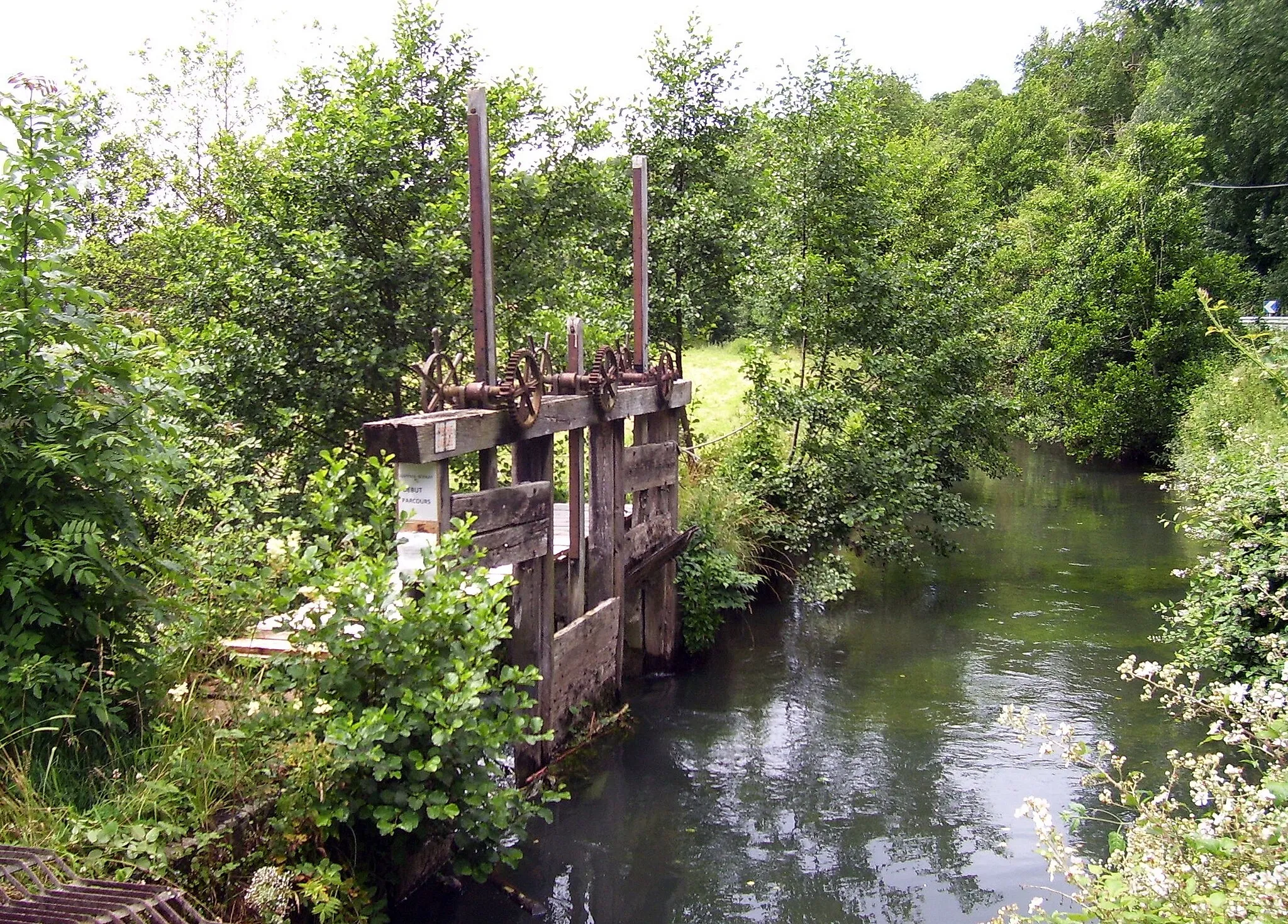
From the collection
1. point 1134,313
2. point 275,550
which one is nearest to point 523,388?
point 275,550

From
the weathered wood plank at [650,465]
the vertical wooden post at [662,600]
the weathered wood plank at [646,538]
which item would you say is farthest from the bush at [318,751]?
the vertical wooden post at [662,600]

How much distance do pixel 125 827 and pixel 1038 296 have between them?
27858 millimetres

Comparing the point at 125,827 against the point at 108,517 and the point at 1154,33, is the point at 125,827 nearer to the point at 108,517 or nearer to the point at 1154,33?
the point at 108,517

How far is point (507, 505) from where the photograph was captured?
6.65 meters

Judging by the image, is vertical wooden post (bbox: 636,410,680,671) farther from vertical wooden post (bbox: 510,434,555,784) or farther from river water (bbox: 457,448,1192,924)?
vertical wooden post (bbox: 510,434,555,784)

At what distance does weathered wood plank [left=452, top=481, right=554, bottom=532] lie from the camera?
20.5 feet

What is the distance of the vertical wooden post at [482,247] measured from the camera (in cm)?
663

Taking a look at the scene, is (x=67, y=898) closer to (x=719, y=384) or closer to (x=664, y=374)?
(x=664, y=374)

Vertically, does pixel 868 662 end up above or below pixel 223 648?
below

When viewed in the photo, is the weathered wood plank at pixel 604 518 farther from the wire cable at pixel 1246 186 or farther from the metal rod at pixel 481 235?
the wire cable at pixel 1246 186

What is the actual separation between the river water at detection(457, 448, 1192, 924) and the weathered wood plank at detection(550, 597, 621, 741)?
0.46 meters

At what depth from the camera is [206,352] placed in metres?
8.52

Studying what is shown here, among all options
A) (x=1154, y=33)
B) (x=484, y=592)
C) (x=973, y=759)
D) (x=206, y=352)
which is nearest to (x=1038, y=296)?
(x=1154, y=33)

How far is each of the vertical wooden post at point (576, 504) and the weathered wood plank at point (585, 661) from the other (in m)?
0.16
